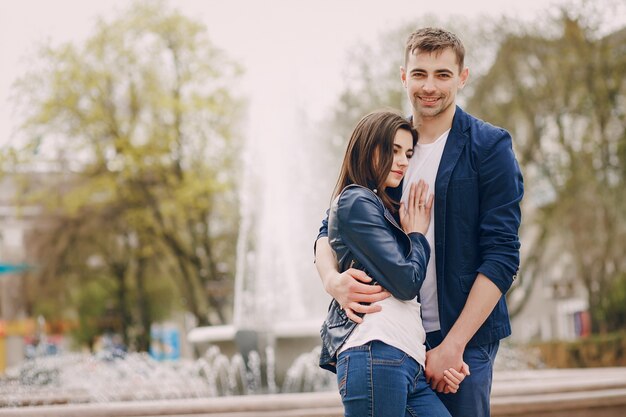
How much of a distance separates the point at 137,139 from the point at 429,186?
2395 centimetres

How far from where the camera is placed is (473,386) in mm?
3070

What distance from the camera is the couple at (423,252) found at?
115 inches

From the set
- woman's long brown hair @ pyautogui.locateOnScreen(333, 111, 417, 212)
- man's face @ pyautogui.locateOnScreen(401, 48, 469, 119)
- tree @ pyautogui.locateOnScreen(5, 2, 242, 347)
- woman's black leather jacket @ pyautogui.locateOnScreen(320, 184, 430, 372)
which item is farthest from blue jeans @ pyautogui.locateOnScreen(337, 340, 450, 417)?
tree @ pyautogui.locateOnScreen(5, 2, 242, 347)

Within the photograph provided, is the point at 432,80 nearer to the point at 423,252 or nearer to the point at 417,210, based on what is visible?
the point at 417,210

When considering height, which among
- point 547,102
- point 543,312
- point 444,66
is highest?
point 547,102

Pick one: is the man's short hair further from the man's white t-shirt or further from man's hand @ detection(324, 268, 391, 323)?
man's hand @ detection(324, 268, 391, 323)

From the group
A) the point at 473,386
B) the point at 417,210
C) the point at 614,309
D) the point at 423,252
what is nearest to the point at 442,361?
the point at 473,386

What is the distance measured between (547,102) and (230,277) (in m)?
10.2

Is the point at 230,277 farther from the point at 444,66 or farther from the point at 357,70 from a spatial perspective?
the point at 444,66

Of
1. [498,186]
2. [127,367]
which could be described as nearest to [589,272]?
[127,367]

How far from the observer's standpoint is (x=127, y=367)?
48.3 feet

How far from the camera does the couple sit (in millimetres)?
2910

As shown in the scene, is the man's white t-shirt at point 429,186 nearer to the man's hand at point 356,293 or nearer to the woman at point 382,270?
the woman at point 382,270

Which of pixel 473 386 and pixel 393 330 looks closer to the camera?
pixel 393 330
